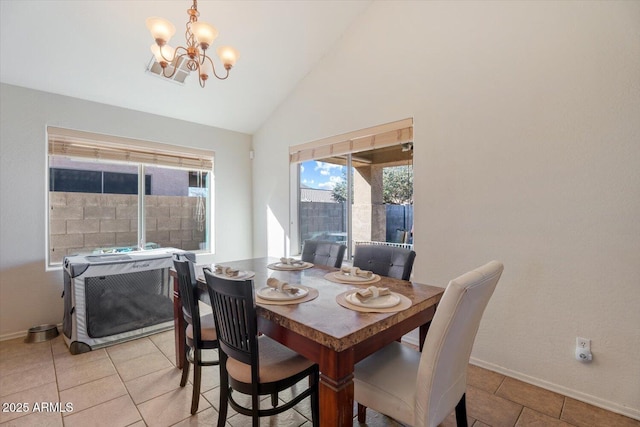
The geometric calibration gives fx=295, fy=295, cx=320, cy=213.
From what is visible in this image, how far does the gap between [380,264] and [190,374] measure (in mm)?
1619

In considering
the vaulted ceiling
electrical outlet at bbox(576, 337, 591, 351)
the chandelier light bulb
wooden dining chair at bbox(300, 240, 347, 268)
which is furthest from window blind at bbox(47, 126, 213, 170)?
electrical outlet at bbox(576, 337, 591, 351)

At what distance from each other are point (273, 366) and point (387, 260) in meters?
1.07

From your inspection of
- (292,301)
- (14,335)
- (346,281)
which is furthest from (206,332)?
(14,335)

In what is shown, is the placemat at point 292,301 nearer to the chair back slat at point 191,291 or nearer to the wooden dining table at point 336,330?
the wooden dining table at point 336,330

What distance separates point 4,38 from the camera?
2.29m

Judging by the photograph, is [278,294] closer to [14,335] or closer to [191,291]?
[191,291]

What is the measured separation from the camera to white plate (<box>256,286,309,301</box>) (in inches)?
55.6

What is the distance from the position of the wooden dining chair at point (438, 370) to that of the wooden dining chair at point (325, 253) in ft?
3.53

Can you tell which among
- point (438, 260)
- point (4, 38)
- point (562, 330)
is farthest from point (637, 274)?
point (4, 38)

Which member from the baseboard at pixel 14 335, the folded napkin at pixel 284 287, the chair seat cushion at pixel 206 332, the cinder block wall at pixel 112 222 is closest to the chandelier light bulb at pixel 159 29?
A: the folded napkin at pixel 284 287

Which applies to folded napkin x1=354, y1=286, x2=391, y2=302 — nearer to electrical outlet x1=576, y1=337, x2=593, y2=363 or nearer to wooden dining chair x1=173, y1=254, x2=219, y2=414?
wooden dining chair x1=173, y1=254, x2=219, y2=414

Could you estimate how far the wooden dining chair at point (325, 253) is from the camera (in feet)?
7.90

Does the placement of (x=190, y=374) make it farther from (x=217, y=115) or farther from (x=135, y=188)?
(x=217, y=115)

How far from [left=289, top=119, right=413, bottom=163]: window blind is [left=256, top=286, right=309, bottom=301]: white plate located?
5.79 ft
